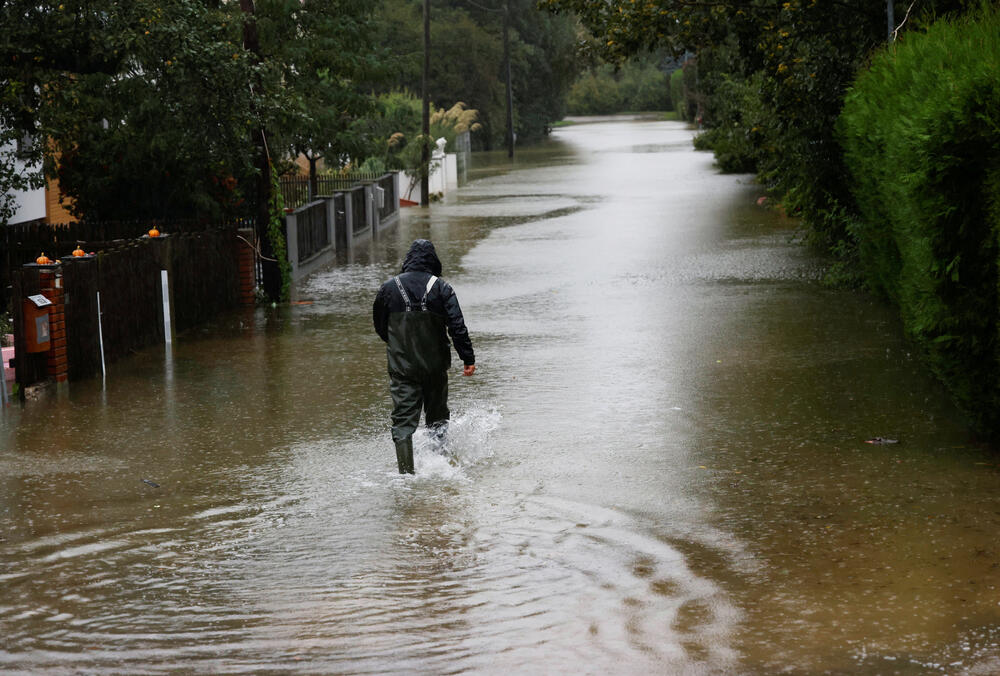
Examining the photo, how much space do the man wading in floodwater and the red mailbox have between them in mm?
3936

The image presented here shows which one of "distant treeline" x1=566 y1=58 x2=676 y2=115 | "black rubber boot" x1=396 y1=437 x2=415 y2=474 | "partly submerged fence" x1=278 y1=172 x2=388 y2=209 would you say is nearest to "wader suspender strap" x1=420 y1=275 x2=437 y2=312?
"black rubber boot" x1=396 y1=437 x2=415 y2=474

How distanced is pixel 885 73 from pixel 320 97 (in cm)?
1665

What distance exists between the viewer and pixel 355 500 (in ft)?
25.9

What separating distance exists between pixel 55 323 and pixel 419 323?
446cm

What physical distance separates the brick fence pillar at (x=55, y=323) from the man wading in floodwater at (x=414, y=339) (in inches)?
163

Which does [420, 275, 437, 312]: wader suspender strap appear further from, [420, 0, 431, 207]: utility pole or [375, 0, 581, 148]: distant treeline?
[375, 0, 581, 148]: distant treeline

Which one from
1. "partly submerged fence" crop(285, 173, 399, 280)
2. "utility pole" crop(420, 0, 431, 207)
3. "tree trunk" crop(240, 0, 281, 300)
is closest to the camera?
"tree trunk" crop(240, 0, 281, 300)

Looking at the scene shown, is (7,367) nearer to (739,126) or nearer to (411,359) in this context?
(411,359)

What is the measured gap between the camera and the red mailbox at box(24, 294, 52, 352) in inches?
437

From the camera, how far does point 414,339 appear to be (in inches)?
335

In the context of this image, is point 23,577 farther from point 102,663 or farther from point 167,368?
point 167,368

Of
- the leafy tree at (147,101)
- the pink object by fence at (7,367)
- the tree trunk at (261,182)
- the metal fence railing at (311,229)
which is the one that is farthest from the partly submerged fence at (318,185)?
the pink object by fence at (7,367)

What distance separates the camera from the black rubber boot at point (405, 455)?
27.6ft

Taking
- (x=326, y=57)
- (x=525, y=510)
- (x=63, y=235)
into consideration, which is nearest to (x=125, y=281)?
(x=63, y=235)
